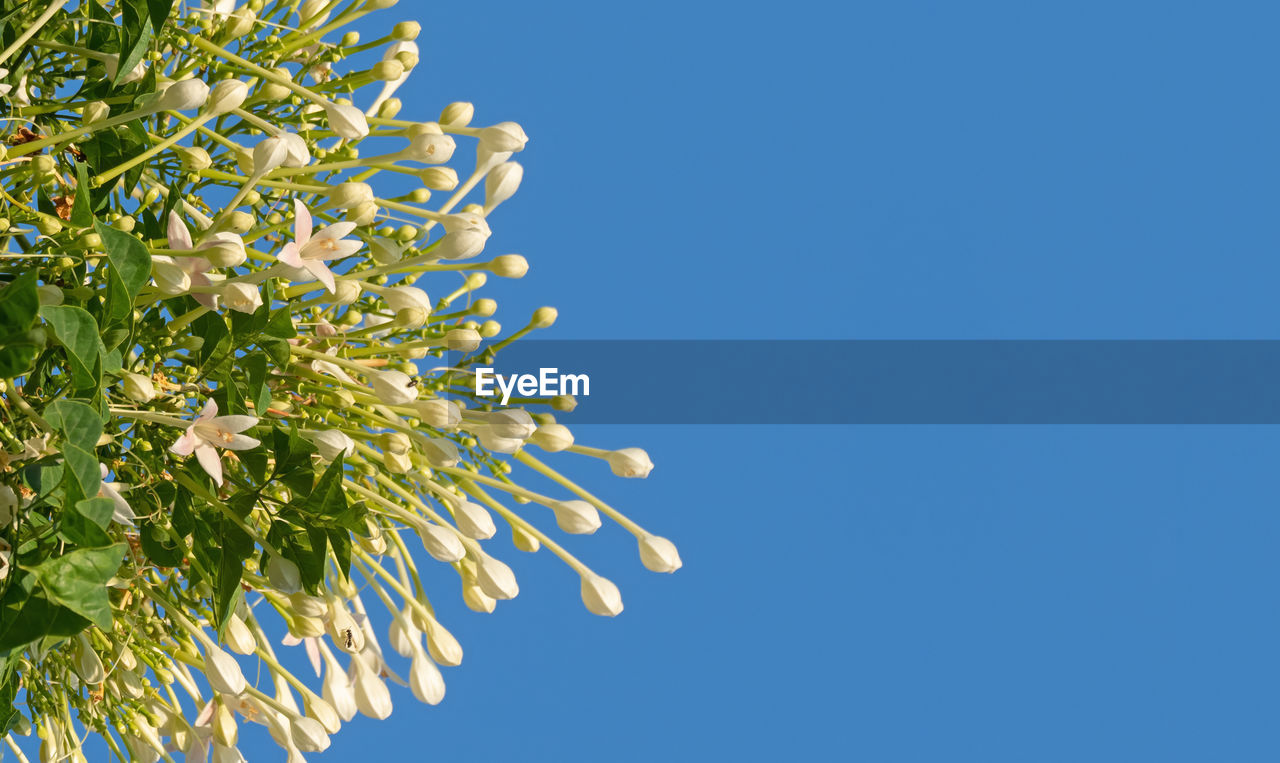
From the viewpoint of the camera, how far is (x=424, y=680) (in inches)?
24.7

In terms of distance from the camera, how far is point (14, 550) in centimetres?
45

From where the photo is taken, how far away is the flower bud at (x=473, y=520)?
22.5 inches

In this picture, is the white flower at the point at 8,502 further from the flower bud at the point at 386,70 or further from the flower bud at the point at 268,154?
the flower bud at the point at 386,70

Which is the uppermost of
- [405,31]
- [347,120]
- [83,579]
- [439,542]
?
[405,31]

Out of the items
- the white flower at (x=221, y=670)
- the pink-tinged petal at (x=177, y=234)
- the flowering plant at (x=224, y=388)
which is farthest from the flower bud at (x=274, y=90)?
the white flower at (x=221, y=670)

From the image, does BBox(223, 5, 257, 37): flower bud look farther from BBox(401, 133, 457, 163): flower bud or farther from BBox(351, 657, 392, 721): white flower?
BBox(351, 657, 392, 721): white flower

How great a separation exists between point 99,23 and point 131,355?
13 cm

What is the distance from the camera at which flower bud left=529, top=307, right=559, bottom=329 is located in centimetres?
64

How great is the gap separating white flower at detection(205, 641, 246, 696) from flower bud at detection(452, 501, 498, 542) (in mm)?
106

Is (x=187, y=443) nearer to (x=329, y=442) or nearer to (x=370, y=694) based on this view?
(x=329, y=442)

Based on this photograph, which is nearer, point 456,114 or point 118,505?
point 118,505

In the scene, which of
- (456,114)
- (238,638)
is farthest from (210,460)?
(456,114)

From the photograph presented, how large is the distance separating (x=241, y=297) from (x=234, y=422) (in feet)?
0.14

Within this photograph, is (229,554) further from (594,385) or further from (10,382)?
(594,385)
